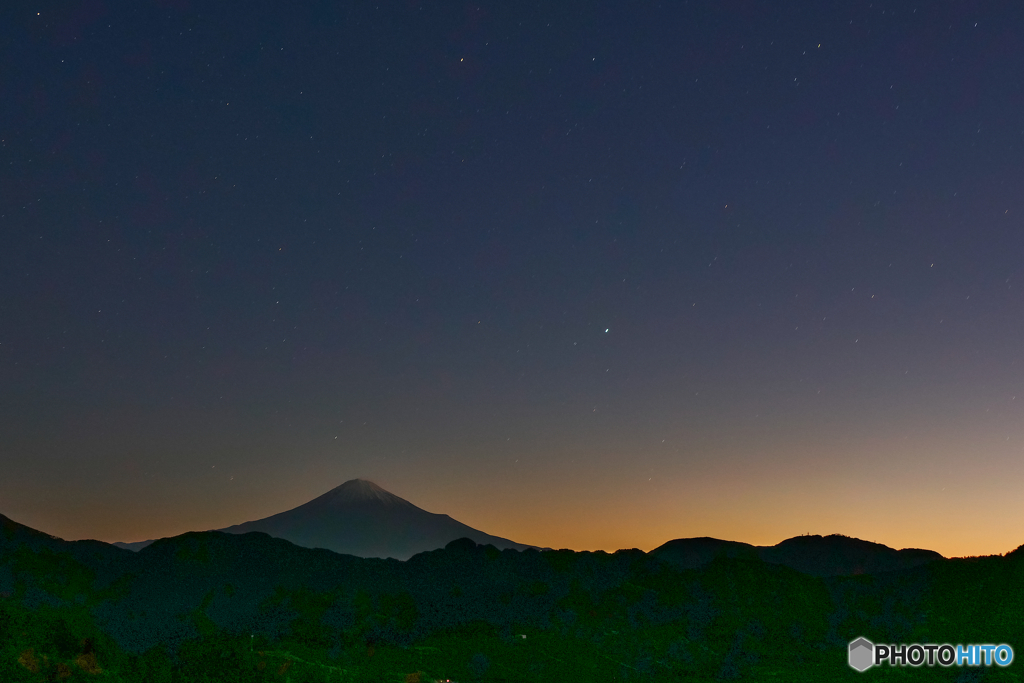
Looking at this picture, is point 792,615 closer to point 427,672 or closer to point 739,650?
point 739,650

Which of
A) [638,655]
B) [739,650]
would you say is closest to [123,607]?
[638,655]

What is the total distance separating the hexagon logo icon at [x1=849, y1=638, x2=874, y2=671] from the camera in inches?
6781

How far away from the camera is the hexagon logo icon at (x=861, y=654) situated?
565ft

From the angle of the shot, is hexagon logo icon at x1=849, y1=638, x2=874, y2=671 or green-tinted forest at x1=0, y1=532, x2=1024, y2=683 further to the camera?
hexagon logo icon at x1=849, y1=638, x2=874, y2=671

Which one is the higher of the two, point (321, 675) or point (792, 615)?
point (792, 615)

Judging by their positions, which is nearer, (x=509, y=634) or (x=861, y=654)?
(x=509, y=634)

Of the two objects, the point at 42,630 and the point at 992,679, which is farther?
the point at 992,679

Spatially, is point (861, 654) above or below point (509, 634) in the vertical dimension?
below

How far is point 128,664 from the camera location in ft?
426

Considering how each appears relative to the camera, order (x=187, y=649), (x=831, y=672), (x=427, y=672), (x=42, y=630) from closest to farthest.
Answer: (x=42, y=630), (x=187, y=649), (x=427, y=672), (x=831, y=672)

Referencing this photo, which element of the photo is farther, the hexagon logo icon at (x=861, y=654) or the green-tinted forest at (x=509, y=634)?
the hexagon logo icon at (x=861, y=654)

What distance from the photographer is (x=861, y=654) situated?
183m

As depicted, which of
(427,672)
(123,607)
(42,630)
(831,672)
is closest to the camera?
(42,630)

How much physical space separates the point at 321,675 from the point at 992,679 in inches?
4880
